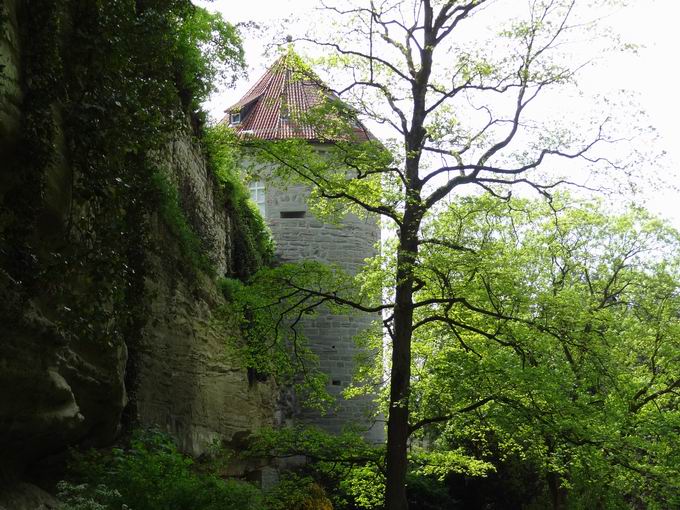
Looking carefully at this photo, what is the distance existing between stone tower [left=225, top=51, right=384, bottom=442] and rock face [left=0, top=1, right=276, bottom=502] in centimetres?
650

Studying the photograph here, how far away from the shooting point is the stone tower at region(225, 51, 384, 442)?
23.0m

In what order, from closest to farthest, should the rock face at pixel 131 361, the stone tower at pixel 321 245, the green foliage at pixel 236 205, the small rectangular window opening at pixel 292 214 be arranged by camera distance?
the rock face at pixel 131 361 → the green foliage at pixel 236 205 → the stone tower at pixel 321 245 → the small rectangular window opening at pixel 292 214

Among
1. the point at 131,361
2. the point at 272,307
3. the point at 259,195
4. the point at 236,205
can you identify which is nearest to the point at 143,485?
the point at 131,361

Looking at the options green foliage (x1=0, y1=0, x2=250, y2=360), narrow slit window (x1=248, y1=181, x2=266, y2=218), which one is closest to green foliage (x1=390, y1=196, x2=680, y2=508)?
green foliage (x1=0, y1=0, x2=250, y2=360)

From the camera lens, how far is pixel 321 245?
23.8 m

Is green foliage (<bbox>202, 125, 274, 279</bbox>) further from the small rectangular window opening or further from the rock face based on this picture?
the small rectangular window opening

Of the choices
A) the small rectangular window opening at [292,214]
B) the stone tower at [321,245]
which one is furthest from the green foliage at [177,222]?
the small rectangular window opening at [292,214]

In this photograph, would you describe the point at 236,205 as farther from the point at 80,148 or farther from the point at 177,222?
the point at 80,148

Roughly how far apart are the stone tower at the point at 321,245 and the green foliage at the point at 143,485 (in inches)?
585

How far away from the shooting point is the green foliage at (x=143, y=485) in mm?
6680

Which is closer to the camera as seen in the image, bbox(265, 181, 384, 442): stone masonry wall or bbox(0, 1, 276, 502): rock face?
bbox(0, 1, 276, 502): rock face

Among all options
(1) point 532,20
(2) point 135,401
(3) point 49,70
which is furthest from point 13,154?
(1) point 532,20

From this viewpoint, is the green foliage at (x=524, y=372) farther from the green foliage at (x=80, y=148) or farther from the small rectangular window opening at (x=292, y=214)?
the small rectangular window opening at (x=292, y=214)

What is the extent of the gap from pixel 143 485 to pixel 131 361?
8.10 feet
